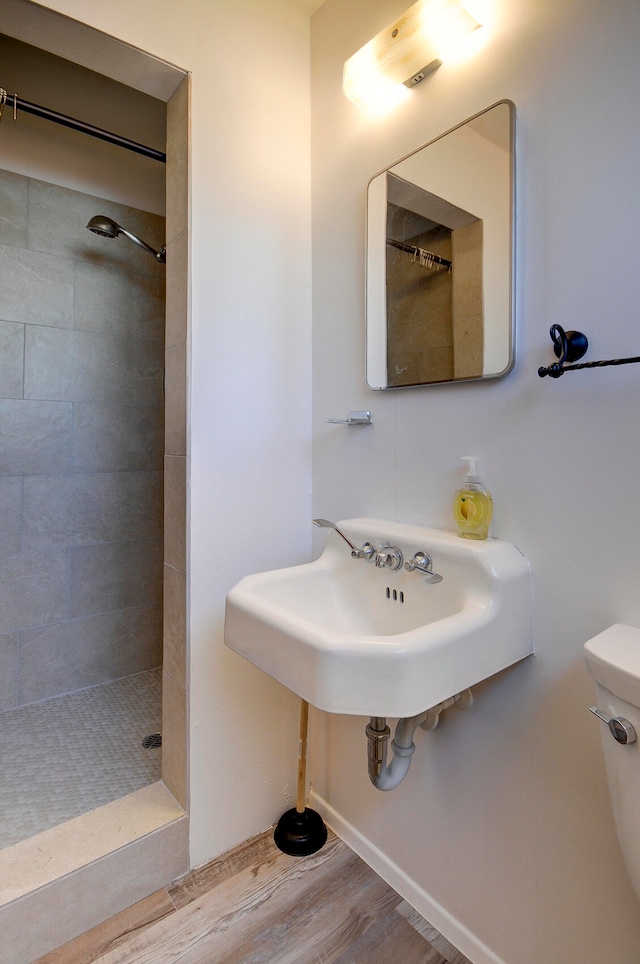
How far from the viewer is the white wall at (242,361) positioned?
50.2 inches

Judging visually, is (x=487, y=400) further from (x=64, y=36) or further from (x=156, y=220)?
(x=156, y=220)

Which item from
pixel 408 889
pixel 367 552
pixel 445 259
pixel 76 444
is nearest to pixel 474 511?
pixel 367 552

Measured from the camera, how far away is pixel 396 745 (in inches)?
40.3

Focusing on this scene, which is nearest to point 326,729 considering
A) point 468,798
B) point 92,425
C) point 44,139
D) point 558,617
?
point 468,798

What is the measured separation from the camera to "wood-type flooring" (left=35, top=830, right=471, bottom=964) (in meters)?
1.09

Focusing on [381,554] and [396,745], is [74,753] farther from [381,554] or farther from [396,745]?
[381,554]

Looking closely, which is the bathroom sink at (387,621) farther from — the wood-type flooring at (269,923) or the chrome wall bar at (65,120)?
the chrome wall bar at (65,120)

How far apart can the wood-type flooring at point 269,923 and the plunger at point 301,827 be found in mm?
27

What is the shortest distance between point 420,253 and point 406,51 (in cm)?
43

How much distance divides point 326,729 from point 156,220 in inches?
85.1

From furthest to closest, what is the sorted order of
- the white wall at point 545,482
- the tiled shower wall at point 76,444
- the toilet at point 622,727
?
the tiled shower wall at point 76,444 < the white wall at point 545,482 < the toilet at point 622,727

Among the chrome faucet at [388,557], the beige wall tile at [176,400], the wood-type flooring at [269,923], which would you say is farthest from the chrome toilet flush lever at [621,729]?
the beige wall tile at [176,400]

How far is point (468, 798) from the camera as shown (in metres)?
1.08

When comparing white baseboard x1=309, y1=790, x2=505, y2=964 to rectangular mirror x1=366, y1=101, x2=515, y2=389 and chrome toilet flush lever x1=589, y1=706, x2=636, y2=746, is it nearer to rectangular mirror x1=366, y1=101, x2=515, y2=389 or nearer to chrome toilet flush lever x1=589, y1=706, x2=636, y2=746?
chrome toilet flush lever x1=589, y1=706, x2=636, y2=746
